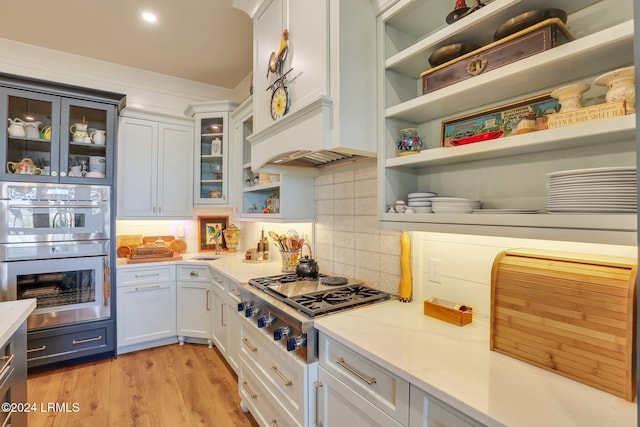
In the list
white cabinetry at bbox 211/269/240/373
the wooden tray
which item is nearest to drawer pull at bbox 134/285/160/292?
white cabinetry at bbox 211/269/240/373

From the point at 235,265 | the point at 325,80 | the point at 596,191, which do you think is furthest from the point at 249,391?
the point at 596,191

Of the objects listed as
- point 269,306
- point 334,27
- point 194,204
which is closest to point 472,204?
point 334,27

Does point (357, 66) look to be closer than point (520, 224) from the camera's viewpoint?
No

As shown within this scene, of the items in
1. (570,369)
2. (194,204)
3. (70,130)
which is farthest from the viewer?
(194,204)

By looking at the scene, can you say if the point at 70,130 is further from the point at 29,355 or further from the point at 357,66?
the point at 357,66

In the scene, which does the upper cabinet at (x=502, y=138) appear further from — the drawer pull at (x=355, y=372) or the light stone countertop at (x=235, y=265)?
the light stone countertop at (x=235, y=265)

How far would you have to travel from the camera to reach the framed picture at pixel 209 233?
3523 mm

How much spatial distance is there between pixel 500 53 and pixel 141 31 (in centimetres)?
279

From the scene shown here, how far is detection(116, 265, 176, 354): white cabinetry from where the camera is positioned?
109 inches

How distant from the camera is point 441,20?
4.68ft

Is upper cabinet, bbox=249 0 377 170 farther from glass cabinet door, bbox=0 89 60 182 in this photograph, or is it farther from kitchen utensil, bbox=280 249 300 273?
glass cabinet door, bbox=0 89 60 182

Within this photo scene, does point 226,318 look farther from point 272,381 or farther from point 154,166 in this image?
point 154,166

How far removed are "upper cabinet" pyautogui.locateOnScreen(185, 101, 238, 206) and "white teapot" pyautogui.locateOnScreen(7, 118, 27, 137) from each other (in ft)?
4.37

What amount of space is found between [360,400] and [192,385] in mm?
Answer: 1803
